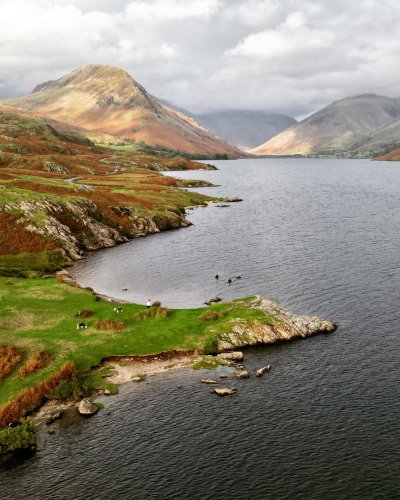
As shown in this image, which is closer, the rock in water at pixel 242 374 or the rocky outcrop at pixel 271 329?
the rock in water at pixel 242 374

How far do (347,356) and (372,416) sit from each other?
12.4 meters

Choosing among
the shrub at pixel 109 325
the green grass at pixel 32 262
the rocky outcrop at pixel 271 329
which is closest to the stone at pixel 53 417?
the shrub at pixel 109 325

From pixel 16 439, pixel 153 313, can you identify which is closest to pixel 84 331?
pixel 153 313

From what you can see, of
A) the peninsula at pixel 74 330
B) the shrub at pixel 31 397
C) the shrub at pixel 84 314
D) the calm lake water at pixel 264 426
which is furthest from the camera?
the shrub at pixel 84 314

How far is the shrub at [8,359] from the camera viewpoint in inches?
2013

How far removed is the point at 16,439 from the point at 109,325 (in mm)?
22705

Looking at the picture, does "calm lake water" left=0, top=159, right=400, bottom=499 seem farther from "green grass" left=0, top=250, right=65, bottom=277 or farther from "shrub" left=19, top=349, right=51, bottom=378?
"green grass" left=0, top=250, right=65, bottom=277

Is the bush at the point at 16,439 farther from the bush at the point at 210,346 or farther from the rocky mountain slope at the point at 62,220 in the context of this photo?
the rocky mountain slope at the point at 62,220

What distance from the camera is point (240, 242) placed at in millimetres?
121812

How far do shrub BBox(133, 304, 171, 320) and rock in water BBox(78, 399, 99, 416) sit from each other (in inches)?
765

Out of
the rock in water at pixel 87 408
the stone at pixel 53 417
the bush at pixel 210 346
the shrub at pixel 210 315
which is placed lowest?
the stone at pixel 53 417

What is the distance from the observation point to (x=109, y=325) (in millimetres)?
62625

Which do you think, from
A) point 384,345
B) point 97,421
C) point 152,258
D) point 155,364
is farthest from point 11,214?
point 384,345

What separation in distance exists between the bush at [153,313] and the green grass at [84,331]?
2.03 ft
